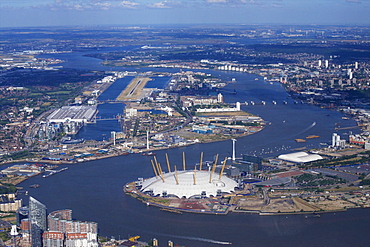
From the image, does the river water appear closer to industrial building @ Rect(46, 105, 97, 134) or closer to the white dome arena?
the white dome arena

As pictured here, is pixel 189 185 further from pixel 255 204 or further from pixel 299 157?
pixel 299 157

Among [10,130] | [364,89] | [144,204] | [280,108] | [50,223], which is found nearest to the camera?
[50,223]

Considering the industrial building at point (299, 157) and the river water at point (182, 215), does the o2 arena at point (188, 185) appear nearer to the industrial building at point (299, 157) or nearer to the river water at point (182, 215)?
the river water at point (182, 215)

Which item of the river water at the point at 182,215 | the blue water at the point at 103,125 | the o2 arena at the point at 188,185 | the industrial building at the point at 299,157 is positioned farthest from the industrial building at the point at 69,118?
the industrial building at the point at 299,157

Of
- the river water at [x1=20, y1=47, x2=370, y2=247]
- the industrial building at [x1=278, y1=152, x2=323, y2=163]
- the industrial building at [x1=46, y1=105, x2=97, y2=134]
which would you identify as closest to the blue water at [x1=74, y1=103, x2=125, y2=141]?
the industrial building at [x1=46, y1=105, x2=97, y2=134]

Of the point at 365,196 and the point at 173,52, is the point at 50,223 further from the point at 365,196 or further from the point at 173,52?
the point at 173,52

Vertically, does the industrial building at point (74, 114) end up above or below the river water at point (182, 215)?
below

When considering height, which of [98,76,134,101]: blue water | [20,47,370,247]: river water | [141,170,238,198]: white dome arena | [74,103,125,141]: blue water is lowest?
[98,76,134,101]: blue water

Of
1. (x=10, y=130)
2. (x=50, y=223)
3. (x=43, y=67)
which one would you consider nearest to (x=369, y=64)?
(x=43, y=67)
